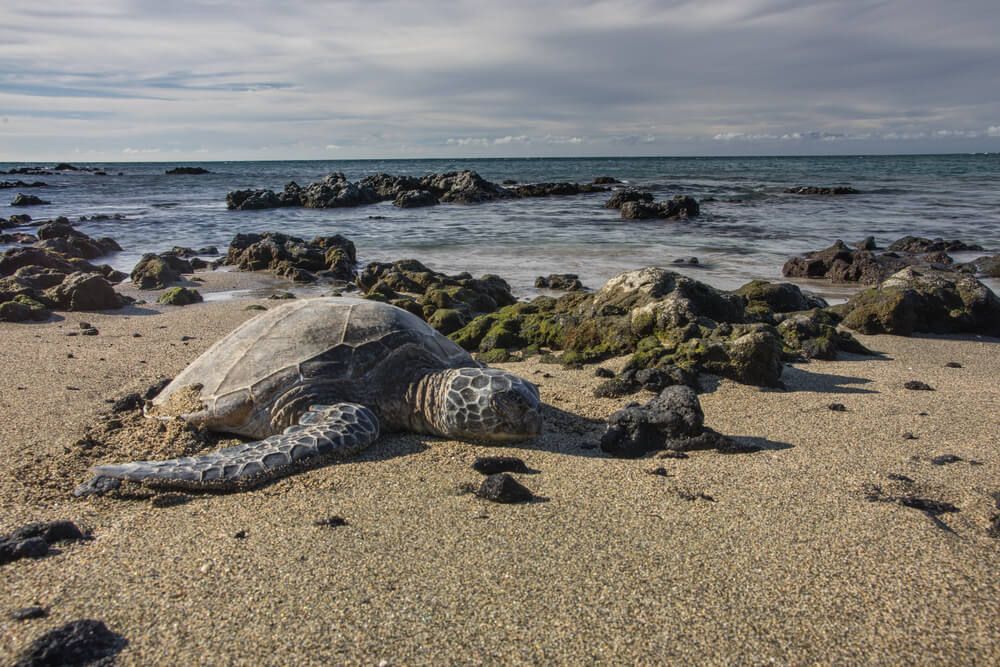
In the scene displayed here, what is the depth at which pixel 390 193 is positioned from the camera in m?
42.5

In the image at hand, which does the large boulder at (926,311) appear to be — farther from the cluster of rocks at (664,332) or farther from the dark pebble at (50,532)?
the dark pebble at (50,532)

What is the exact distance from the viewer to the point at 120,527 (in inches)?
130

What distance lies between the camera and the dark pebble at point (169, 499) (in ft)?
11.8

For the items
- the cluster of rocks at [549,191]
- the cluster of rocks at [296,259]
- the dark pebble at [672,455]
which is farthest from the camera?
the cluster of rocks at [549,191]

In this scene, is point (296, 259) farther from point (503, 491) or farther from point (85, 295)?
point (503, 491)

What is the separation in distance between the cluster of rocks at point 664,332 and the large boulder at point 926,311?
0.45 meters

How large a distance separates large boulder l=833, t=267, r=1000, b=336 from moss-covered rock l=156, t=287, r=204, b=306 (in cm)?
931

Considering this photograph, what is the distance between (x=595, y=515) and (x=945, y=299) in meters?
6.71

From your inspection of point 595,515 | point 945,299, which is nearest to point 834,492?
Answer: point 595,515

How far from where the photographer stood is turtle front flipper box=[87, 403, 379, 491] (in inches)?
148

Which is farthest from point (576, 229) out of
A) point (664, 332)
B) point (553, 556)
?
point (553, 556)

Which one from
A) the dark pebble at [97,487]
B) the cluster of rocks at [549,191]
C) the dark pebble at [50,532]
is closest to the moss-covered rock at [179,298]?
the dark pebble at [97,487]

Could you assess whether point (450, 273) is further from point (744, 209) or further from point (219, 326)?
point (744, 209)

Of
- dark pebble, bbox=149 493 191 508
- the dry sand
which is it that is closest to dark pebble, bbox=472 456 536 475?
the dry sand
